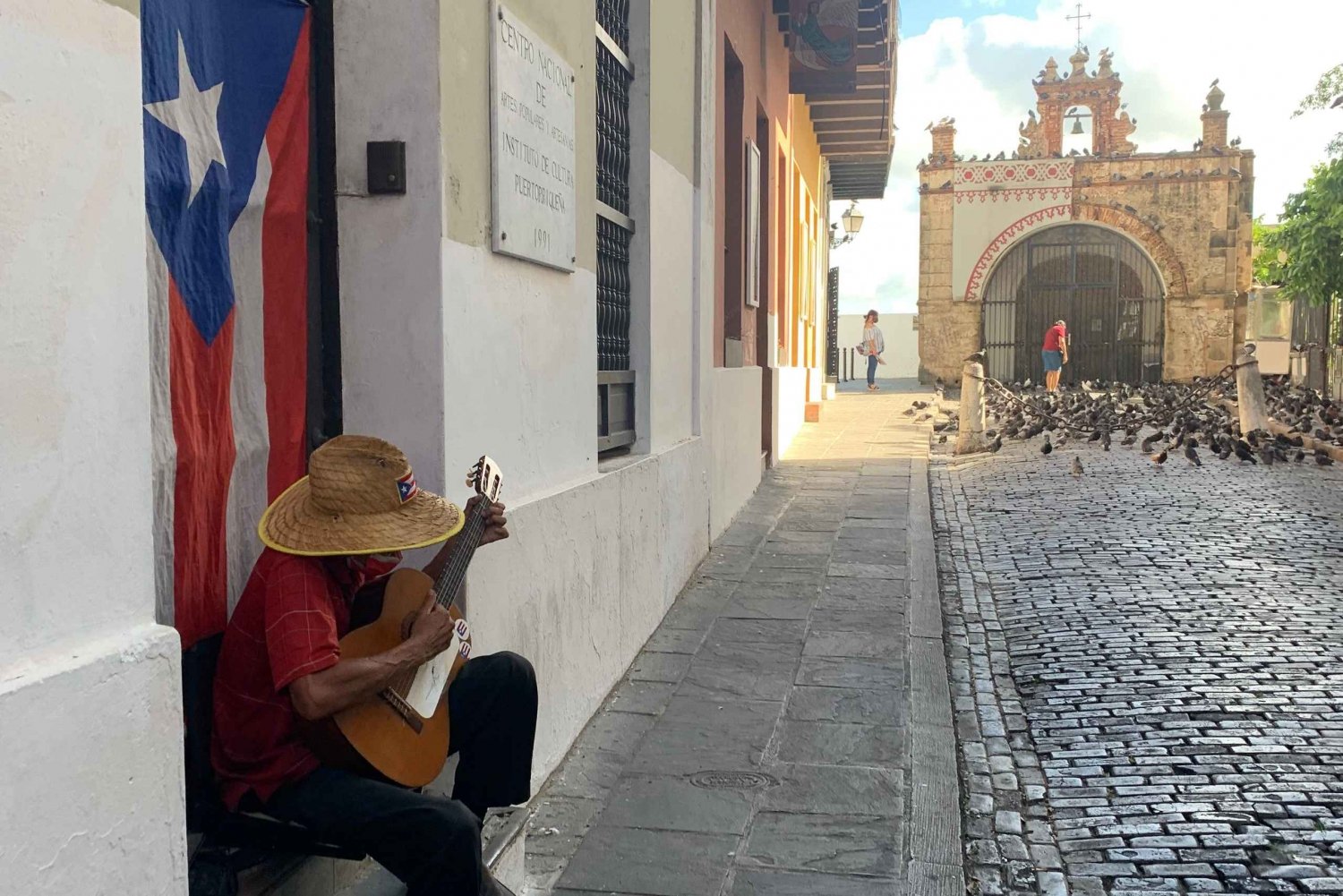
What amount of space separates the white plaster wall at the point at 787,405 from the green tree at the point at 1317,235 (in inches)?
306

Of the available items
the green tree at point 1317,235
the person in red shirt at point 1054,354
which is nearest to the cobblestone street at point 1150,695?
the green tree at point 1317,235

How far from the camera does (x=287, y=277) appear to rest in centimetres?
334

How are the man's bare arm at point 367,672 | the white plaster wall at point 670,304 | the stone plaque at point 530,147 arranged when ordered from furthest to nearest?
the white plaster wall at point 670,304
the stone plaque at point 530,147
the man's bare arm at point 367,672

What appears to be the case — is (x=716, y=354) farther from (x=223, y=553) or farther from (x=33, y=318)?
(x=33, y=318)

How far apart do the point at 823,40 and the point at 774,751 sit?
1014 centimetres

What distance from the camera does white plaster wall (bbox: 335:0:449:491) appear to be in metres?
3.54

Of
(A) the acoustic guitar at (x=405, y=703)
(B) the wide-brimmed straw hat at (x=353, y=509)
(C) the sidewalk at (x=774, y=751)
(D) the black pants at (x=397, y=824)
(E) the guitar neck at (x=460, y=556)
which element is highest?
(B) the wide-brimmed straw hat at (x=353, y=509)

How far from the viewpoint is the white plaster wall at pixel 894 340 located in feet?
149

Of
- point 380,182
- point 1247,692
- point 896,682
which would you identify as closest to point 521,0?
point 380,182

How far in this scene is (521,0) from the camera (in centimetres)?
429

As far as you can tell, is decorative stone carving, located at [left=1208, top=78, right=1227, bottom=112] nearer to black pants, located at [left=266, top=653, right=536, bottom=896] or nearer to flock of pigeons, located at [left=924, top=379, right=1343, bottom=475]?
flock of pigeons, located at [left=924, top=379, right=1343, bottom=475]

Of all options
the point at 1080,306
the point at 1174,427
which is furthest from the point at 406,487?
the point at 1080,306

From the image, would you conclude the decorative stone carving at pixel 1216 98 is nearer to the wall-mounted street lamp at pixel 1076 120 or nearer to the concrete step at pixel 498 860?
the wall-mounted street lamp at pixel 1076 120

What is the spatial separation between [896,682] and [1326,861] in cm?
219
